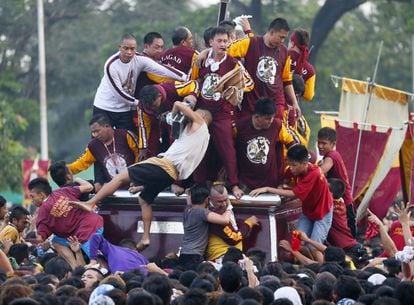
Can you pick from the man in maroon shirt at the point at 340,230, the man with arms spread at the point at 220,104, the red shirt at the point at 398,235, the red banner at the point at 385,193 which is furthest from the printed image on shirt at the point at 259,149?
the red banner at the point at 385,193

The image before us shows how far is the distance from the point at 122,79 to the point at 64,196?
1.65m

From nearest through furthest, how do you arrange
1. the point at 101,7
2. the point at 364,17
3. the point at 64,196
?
1. the point at 64,196
2. the point at 101,7
3. the point at 364,17

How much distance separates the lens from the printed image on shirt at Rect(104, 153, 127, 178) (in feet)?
51.1

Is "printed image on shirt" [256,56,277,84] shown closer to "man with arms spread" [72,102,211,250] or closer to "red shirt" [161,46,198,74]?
"man with arms spread" [72,102,211,250]

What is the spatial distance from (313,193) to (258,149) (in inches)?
26.8

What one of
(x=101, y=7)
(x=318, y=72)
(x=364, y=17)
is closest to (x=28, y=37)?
(x=101, y=7)

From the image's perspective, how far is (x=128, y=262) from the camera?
1421 centimetres

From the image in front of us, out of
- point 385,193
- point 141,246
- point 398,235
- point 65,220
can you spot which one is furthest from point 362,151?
point 65,220

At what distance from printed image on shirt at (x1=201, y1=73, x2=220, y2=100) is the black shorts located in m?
0.90

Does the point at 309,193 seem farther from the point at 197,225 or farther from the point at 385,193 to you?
the point at 385,193

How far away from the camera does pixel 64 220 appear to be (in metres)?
14.8

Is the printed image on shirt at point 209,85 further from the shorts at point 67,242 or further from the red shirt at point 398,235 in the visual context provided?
the red shirt at point 398,235

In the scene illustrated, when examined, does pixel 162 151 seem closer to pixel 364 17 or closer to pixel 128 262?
pixel 128 262

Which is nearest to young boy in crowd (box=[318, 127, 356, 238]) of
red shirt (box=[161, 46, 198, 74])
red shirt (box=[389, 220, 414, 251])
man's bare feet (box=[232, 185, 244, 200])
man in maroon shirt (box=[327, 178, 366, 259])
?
man in maroon shirt (box=[327, 178, 366, 259])
